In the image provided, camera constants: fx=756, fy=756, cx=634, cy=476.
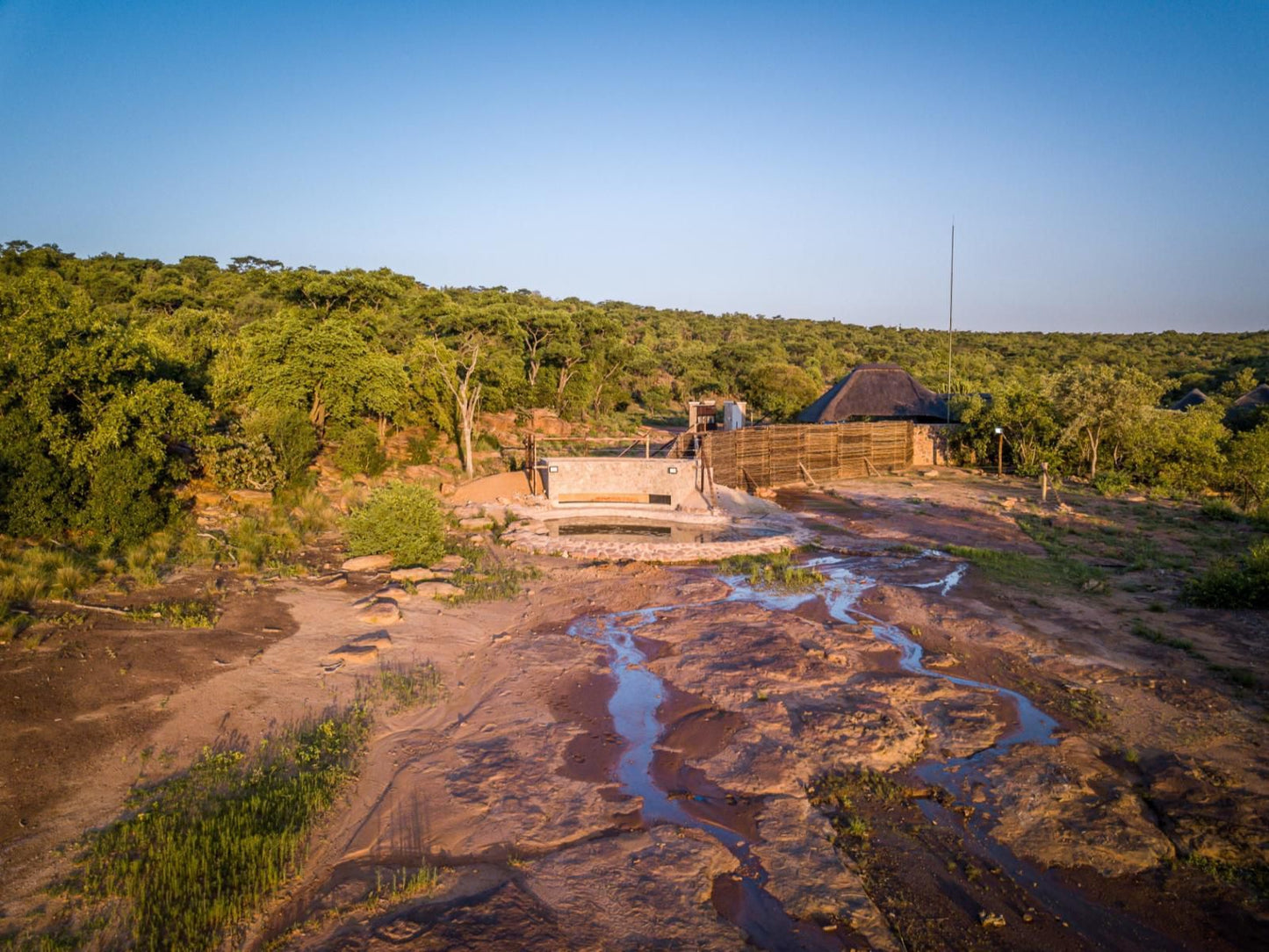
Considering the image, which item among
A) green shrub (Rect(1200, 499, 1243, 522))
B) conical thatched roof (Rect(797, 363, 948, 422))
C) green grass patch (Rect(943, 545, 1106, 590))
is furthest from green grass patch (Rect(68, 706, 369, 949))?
conical thatched roof (Rect(797, 363, 948, 422))

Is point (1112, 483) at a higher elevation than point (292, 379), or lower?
lower

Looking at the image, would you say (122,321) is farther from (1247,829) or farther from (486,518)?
(1247,829)

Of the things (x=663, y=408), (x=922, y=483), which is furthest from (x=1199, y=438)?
(x=663, y=408)

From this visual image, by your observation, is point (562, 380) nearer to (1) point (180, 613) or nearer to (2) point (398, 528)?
(2) point (398, 528)

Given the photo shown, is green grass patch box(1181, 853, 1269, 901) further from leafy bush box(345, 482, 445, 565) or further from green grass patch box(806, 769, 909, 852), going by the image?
leafy bush box(345, 482, 445, 565)

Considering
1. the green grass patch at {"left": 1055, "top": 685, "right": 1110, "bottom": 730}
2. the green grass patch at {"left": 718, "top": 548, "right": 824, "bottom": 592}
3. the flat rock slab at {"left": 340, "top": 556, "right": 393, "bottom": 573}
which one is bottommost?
the green grass patch at {"left": 1055, "top": 685, "right": 1110, "bottom": 730}

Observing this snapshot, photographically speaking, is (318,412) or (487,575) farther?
(318,412)

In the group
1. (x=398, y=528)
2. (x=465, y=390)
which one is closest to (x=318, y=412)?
(x=465, y=390)
